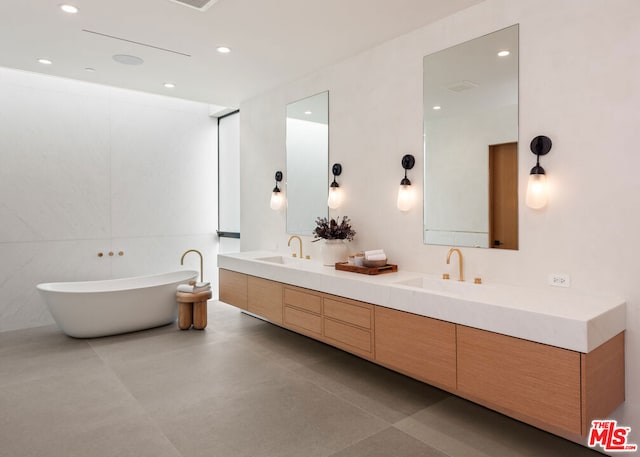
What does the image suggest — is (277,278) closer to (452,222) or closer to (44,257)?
(452,222)

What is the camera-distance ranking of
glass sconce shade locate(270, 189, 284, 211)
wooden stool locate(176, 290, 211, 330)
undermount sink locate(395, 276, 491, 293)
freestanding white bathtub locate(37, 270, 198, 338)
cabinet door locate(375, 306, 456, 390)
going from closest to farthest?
1. cabinet door locate(375, 306, 456, 390)
2. undermount sink locate(395, 276, 491, 293)
3. freestanding white bathtub locate(37, 270, 198, 338)
4. wooden stool locate(176, 290, 211, 330)
5. glass sconce shade locate(270, 189, 284, 211)

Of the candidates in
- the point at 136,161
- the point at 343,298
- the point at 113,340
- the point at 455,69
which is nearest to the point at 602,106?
the point at 455,69

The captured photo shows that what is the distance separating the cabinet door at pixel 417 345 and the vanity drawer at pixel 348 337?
103 mm

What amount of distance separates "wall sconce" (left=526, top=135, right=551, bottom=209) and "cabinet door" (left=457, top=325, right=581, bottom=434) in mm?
922

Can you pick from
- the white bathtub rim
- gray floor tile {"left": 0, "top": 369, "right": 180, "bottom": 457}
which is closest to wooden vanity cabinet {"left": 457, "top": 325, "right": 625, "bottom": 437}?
gray floor tile {"left": 0, "top": 369, "right": 180, "bottom": 457}

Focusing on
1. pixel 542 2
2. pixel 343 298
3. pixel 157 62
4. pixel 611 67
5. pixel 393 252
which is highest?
pixel 157 62

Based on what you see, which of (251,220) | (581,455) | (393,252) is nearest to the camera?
(581,455)

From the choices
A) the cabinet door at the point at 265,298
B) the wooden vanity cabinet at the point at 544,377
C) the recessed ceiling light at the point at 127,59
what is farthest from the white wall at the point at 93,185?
the wooden vanity cabinet at the point at 544,377

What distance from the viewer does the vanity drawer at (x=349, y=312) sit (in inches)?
120

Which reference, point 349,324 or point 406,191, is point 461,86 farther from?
point 349,324

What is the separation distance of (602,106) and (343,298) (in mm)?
2102

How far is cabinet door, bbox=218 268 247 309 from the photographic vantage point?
455 centimetres

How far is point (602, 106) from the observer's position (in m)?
2.37

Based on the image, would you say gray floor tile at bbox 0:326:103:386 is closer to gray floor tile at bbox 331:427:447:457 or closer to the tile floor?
the tile floor
